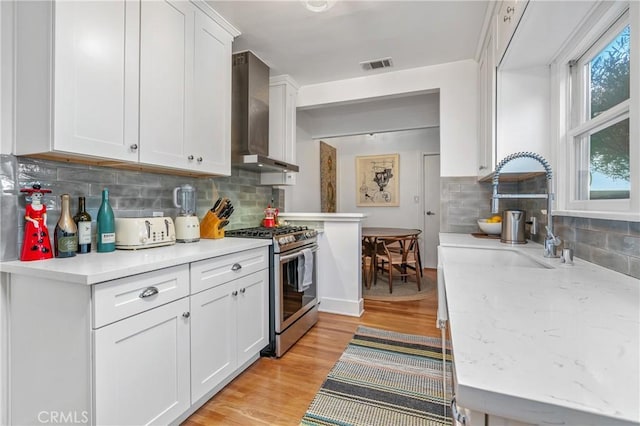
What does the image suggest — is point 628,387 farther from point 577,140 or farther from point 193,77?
point 193,77

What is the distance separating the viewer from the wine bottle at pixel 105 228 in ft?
5.22

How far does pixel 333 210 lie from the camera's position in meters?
5.64

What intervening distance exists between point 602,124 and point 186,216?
7.78ft

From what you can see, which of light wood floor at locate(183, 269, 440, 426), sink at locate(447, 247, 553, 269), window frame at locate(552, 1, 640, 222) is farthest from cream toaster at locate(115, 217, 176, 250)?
window frame at locate(552, 1, 640, 222)

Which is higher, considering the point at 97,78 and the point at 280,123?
the point at 280,123

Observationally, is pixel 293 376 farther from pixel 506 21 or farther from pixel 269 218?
pixel 506 21

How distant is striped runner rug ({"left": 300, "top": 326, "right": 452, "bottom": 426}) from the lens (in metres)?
1.58

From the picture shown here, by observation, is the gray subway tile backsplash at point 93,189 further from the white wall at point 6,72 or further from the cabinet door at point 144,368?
the cabinet door at point 144,368

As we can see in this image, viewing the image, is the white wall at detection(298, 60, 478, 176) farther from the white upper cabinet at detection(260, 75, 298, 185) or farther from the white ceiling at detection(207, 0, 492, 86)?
the white upper cabinet at detection(260, 75, 298, 185)

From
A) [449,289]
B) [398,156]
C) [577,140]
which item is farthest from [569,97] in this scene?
[398,156]

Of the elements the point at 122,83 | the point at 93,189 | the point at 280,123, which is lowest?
the point at 93,189

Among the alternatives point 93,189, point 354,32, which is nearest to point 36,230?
point 93,189

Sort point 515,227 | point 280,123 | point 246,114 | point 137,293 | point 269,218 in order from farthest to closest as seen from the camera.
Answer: point 280,123 < point 269,218 < point 246,114 < point 515,227 < point 137,293

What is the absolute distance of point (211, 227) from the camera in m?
2.24
